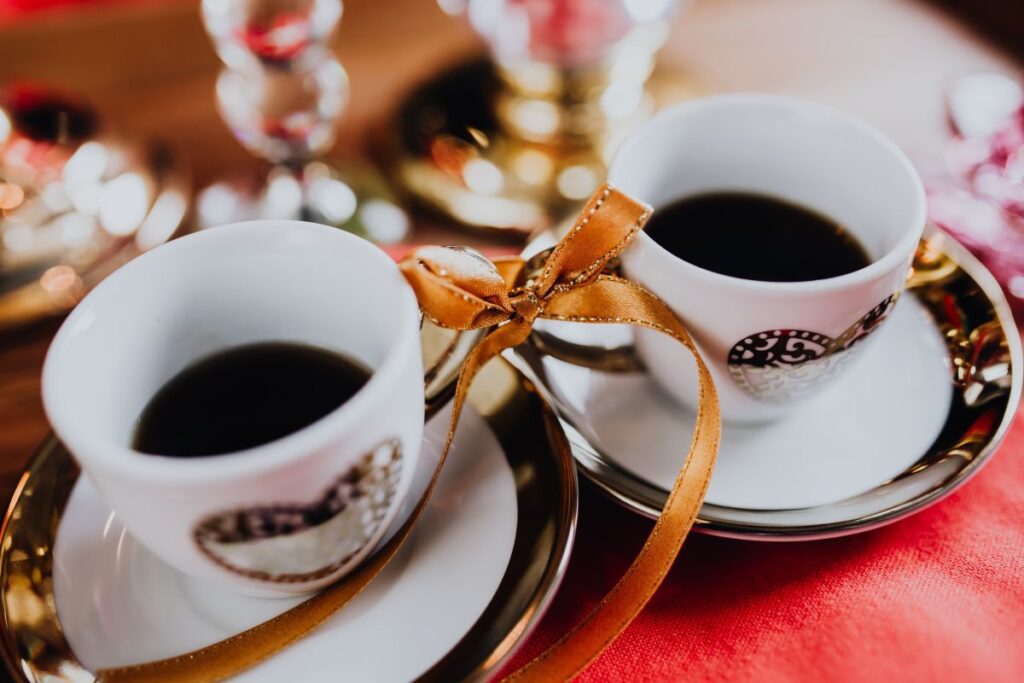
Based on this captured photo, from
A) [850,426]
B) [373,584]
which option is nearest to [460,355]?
[373,584]

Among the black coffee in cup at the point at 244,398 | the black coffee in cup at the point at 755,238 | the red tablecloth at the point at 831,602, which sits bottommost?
the red tablecloth at the point at 831,602

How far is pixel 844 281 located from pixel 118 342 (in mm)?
407

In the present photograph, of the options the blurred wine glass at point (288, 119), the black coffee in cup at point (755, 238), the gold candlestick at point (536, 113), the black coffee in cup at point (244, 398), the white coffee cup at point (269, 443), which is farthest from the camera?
the gold candlestick at point (536, 113)

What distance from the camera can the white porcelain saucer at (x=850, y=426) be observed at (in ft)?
1.66

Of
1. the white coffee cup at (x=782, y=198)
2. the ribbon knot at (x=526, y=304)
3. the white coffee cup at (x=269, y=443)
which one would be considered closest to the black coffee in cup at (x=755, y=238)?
the white coffee cup at (x=782, y=198)

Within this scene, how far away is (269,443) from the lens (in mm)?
467

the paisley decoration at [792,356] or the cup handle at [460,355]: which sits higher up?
the paisley decoration at [792,356]

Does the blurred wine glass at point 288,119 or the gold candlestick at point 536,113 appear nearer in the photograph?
the blurred wine glass at point 288,119

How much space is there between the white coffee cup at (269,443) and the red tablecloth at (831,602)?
157mm

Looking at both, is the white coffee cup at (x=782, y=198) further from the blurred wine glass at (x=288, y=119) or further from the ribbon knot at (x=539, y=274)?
the blurred wine glass at (x=288, y=119)

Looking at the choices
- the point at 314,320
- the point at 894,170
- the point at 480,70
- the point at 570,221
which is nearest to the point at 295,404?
the point at 314,320

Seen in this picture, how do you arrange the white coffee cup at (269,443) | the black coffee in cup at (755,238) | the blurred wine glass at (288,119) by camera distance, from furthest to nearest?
1. the blurred wine glass at (288,119)
2. the black coffee in cup at (755,238)
3. the white coffee cup at (269,443)

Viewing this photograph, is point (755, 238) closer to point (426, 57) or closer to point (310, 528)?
point (310, 528)

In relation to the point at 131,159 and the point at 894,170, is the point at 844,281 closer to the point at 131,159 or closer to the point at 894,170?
the point at 894,170
